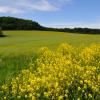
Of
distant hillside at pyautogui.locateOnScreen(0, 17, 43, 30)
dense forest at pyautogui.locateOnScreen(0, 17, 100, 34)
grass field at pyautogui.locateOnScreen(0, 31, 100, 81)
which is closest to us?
grass field at pyautogui.locateOnScreen(0, 31, 100, 81)

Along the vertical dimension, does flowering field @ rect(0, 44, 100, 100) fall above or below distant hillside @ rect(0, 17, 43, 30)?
above

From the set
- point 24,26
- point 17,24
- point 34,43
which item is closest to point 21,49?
point 34,43

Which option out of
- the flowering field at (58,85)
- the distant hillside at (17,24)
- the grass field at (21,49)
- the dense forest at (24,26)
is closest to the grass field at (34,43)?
the grass field at (21,49)

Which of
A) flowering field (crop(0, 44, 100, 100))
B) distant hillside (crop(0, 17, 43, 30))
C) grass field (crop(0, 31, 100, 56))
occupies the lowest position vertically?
distant hillside (crop(0, 17, 43, 30))

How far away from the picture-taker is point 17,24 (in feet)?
255

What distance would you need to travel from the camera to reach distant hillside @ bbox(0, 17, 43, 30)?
75.2 m

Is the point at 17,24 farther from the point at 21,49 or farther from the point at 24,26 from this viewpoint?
the point at 21,49

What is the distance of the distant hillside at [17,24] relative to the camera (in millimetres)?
75188

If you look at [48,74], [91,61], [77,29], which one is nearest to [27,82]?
[48,74]

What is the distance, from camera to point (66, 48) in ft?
61.3

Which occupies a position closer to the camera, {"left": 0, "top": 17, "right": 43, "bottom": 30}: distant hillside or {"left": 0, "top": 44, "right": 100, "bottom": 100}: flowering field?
{"left": 0, "top": 44, "right": 100, "bottom": 100}: flowering field

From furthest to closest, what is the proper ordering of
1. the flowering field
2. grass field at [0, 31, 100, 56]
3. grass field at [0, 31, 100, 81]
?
1. grass field at [0, 31, 100, 56]
2. grass field at [0, 31, 100, 81]
3. the flowering field

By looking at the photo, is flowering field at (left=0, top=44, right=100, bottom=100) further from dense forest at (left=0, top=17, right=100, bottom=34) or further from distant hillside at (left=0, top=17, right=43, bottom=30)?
distant hillside at (left=0, top=17, right=43, bottom=30)

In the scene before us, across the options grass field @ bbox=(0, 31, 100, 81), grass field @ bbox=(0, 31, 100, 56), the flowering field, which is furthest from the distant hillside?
the flowering field
